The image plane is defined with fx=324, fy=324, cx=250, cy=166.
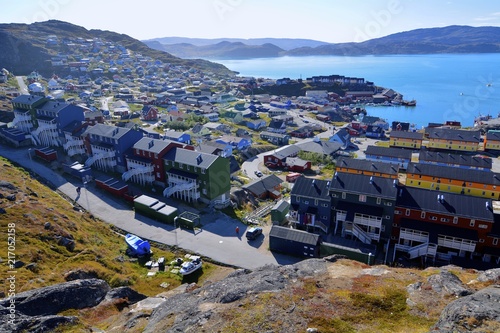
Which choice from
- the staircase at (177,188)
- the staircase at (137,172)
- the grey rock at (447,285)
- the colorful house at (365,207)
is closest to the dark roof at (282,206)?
the colorful house at (365,207)

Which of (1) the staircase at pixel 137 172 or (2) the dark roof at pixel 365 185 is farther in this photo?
(1) the staircase at pixel 137 172

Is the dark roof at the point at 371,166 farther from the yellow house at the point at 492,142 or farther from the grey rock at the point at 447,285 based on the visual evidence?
the yellow house at the point at 492,142

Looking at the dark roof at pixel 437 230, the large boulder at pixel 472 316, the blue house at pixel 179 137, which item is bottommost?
the dark roof at pixel 437 230

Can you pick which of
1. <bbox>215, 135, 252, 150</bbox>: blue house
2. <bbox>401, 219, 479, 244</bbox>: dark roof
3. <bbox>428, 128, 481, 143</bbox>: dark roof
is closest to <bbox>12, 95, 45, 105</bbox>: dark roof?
<bbox>215, 135, 252, 150</bbox>: blue house

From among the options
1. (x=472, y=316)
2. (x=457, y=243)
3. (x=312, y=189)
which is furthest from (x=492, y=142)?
(x=472, y=316)

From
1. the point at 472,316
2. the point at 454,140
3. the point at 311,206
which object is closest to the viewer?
the point at 472,316

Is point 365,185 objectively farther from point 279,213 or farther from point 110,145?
point 110,145

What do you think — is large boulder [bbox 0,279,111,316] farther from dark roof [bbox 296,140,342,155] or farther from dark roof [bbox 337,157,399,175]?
dark roof [bbox 296,140,342,155]
